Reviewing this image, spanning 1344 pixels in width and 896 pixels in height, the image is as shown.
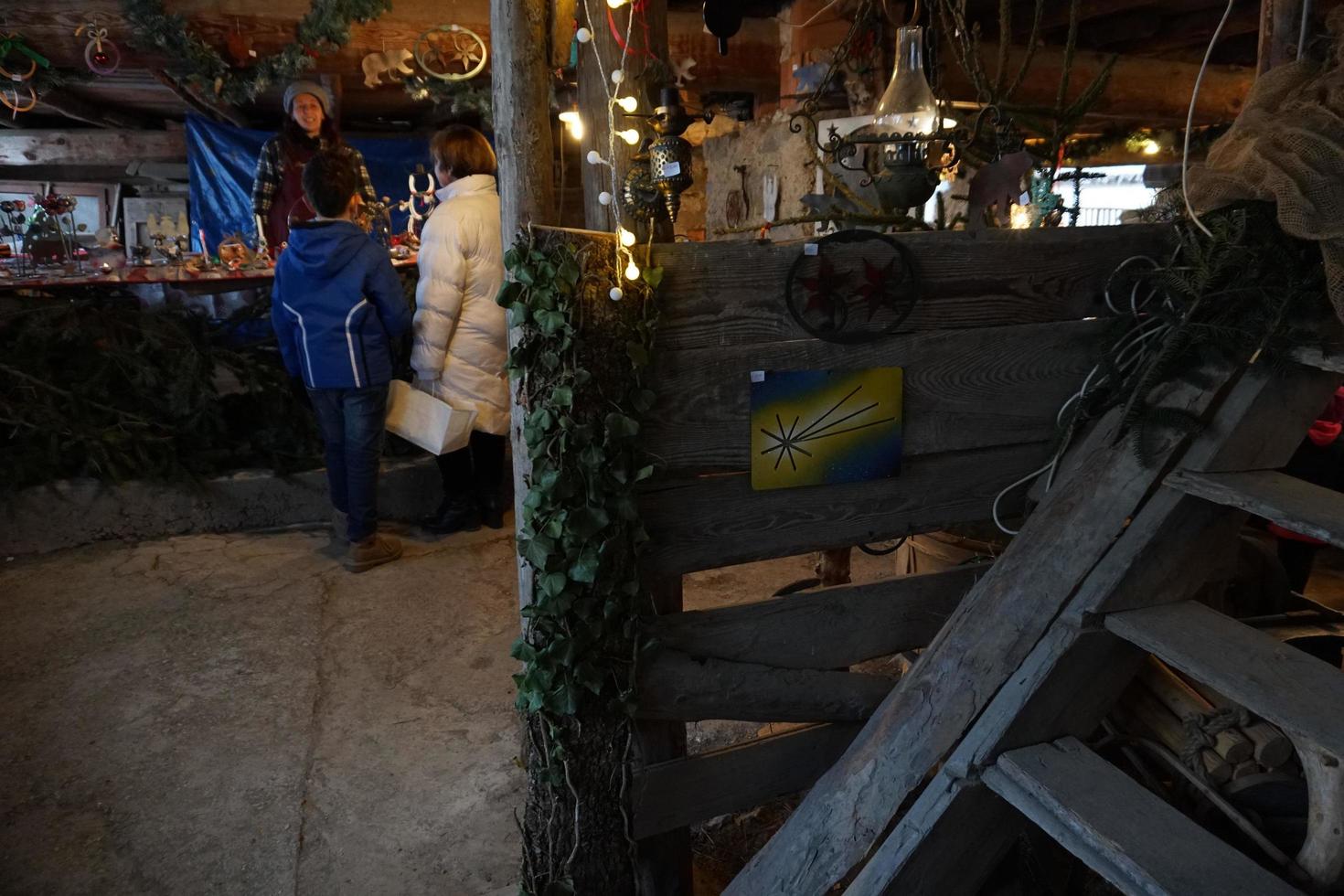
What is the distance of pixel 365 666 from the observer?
148 inches

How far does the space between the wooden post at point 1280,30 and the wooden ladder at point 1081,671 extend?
38.8 inches

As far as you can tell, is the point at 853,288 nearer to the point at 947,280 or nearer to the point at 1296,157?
the point at 947,280

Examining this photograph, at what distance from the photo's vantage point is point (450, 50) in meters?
6.12

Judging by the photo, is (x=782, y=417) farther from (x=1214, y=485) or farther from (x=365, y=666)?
(x=365, y=666)

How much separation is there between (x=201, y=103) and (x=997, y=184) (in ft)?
24.9

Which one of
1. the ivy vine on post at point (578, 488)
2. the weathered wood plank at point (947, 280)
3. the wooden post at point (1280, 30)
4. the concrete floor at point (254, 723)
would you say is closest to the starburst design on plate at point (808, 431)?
the weathered wood plank at point (947, 280)

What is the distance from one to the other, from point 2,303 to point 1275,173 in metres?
5.87

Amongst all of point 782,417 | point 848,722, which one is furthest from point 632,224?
point 848,722

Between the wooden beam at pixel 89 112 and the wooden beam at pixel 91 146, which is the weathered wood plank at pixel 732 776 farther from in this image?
the wooden beam at pixel 91 146

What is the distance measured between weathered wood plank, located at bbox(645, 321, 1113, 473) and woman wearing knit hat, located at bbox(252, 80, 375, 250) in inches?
197

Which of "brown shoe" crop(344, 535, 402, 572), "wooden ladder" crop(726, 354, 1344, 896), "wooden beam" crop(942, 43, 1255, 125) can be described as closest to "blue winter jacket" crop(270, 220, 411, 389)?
"brown shoe" crop(344, 535, 402, 572)

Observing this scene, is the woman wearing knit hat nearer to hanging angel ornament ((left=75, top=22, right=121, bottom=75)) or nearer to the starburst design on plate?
hanging angel ornament ((left=75, top=22, right=121, bottom=75))

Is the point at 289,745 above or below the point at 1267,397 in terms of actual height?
below

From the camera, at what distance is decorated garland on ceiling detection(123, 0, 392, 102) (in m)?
5.46
